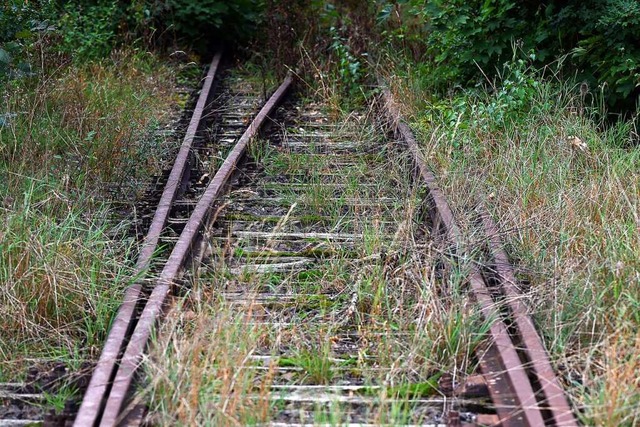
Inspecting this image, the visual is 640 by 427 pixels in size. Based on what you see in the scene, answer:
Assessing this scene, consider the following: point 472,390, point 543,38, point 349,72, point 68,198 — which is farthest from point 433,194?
point 349,72

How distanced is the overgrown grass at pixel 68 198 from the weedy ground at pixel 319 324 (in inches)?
23.0

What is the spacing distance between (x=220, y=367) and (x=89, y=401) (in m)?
0.58

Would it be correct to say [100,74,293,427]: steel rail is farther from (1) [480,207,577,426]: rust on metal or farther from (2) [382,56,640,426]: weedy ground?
(1) [480,207,577,426]: rust on metal

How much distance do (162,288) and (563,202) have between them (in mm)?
2629

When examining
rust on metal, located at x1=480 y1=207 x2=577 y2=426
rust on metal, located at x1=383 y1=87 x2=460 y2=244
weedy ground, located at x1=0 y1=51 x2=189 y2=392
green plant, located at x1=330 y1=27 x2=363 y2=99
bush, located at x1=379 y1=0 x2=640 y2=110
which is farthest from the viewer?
green plant, located at x1=330 y1=27 x2=363 y2=99

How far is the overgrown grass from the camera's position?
184 inches

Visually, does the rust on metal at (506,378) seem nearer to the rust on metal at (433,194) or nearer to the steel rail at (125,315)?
the rust on metal at (433,194)

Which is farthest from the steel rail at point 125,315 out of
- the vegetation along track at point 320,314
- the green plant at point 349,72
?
the green plant at point 349,72

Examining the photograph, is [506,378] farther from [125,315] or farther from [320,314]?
[125,315]

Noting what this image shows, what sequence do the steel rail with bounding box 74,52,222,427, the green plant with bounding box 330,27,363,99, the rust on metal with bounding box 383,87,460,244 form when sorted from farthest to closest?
1. the green plant with bounding box 330,27,363,99
2. the rust on metal with bounding box 383,87,460,244
3. the steel rail with bounding box 74,52,222,427

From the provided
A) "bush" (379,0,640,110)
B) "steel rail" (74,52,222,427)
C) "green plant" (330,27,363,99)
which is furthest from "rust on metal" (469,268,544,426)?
"green plant" (330,27,363,99)

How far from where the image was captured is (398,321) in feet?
15.3

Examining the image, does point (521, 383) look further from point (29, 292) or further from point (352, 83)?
point (352, 83)

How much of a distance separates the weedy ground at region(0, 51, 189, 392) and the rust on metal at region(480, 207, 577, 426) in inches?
83.2
